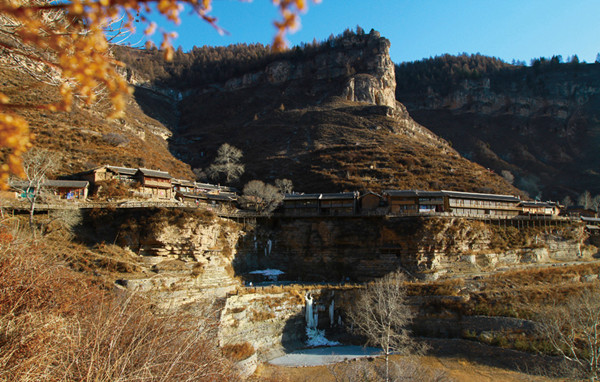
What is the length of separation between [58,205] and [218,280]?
47.5 ft

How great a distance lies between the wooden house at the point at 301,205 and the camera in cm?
4178

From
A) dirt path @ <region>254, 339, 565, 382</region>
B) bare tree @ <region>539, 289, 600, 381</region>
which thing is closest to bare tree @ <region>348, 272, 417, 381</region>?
dirt path @ <region>254, 339, 565, 382</region>

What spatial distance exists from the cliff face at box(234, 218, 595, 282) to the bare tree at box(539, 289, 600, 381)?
1167cm

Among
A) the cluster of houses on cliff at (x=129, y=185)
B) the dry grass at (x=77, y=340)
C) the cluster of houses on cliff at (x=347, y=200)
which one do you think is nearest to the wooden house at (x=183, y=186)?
Answer: the cluster of houses on cliff at (x=129, y=185)

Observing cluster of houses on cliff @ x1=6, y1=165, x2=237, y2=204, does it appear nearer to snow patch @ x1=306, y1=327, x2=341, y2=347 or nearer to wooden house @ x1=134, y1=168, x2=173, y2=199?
wooden house @ x1=134, y1=168, x2=173, y2=199

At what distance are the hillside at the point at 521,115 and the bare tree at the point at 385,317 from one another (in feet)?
221

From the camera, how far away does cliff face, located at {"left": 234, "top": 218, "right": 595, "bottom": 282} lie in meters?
33.9

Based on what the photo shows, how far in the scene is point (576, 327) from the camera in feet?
64.1

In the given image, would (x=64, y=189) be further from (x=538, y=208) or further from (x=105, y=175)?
(x=538, y=208)

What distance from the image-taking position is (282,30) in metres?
2.55

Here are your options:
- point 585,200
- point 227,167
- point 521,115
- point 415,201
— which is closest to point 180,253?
point 415,201

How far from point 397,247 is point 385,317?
1183 centimetres

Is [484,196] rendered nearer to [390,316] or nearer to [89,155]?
[390,316]

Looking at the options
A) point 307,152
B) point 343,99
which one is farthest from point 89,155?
point 343,99
